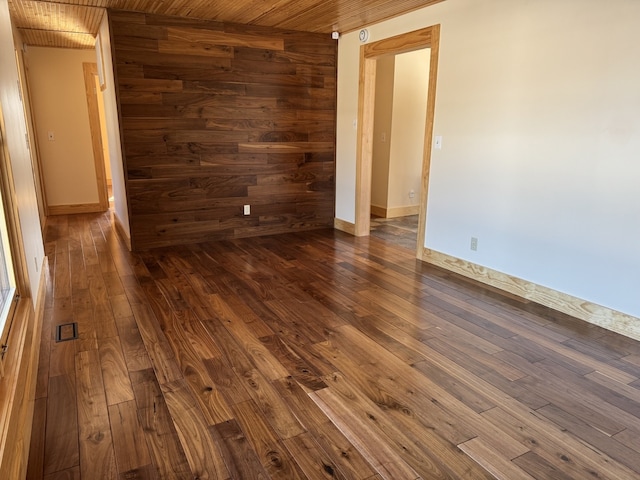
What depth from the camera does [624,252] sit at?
2.82m

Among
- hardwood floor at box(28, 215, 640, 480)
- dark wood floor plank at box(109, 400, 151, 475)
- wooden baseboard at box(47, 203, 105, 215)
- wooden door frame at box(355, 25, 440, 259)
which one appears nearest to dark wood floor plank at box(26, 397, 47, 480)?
hardwood floor at box(28, 215, 640, 480)

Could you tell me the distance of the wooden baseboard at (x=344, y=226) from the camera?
5.54m

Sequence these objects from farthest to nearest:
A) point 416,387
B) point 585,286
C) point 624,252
A: point 585,286, point 624,252, point 416,387

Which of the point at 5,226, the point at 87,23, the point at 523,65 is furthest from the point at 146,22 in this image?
the point at 523,65

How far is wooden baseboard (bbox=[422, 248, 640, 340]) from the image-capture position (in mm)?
2871

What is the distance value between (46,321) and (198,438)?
177 centimetres

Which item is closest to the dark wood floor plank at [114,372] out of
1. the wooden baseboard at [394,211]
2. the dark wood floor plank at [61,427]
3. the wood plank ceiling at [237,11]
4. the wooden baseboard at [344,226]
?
the dark wood floor plank at [61,427]

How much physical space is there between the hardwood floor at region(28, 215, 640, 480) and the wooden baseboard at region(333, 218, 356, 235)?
5.54 ft

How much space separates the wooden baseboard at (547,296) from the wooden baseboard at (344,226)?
4.53 ft

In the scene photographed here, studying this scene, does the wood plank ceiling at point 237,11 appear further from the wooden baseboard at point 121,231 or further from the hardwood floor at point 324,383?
the hardwood floor at point 324,383

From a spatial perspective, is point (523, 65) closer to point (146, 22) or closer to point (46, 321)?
point (146, 22)

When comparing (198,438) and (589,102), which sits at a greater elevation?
(589,102)

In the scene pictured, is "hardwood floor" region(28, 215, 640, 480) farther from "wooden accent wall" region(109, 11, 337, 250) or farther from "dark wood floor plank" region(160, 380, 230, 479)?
"wooden accent wall" region(109, 11, 337, 250)

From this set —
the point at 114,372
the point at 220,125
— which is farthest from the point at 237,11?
the point at 114,372
